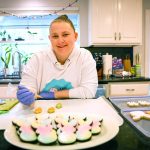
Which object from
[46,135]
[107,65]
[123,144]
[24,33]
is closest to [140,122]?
[123,144]

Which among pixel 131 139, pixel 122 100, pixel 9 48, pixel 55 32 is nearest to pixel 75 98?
pixel 122 100

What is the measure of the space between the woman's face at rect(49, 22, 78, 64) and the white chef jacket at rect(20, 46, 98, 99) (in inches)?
3.0

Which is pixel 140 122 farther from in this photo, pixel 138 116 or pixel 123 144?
pixel 123 144

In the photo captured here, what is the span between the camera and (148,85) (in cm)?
263

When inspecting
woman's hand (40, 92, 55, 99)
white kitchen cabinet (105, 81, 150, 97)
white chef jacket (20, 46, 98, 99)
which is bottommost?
white kitchen cabinet (105, 81, 150, 97)

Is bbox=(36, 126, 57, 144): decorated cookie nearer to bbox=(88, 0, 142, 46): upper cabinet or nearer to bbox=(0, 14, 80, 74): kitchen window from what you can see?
bbox=(88, 0, 142, 46): upper cabinet

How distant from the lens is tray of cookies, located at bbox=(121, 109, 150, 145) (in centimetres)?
66

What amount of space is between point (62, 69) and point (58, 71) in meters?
0.03

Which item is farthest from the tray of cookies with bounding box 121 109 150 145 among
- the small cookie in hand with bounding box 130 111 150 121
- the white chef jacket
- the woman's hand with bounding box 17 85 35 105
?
the white chef jacket

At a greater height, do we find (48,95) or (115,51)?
(115,51)

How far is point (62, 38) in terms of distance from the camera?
133cm

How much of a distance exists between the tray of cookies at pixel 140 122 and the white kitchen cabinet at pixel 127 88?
1.65 metres

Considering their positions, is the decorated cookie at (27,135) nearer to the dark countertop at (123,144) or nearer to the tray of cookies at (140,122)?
the dark countertop at (123,144)

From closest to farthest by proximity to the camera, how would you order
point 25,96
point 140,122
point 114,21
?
point 140,122 → point 25,96 → point 114,21
